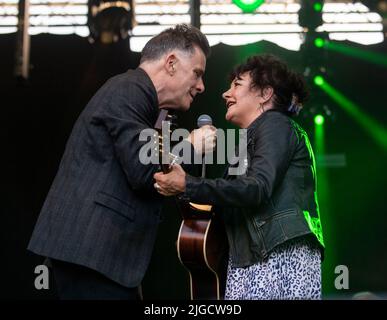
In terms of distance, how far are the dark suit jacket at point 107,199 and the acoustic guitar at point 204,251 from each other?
0.45 meters

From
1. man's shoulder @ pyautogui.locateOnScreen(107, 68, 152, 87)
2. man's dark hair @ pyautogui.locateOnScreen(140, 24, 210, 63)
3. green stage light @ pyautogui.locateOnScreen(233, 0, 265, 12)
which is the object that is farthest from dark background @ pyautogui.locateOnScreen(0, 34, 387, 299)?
man's shoulder @ pyautogui.locateOnScreen(107, 68, 152, 87)

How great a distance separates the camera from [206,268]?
2.81m

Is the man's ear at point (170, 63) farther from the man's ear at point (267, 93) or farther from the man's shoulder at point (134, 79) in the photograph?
the man's ear at point (267, 93)

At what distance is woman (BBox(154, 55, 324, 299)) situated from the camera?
2422 mm

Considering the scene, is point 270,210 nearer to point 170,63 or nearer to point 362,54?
point 170,63

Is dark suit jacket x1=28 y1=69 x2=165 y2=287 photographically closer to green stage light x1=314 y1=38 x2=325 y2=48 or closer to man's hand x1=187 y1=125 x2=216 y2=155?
man's hand x1=187 y1=125 x2=216 y2=155

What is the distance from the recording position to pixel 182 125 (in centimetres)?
640

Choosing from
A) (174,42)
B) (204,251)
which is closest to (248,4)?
(174,42)

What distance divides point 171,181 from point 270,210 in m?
0.44

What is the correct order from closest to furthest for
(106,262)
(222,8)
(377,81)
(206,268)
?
(106,262), (206,268), (222,8), (377,81)

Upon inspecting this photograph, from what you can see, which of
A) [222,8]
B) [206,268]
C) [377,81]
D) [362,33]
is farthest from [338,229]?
[206,268]

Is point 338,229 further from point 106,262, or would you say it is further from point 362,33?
point 106,262
